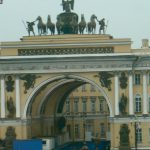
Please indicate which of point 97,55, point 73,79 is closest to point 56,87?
point 73,79

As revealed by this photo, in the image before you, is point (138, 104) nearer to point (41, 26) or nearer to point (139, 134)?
point (139, 134)

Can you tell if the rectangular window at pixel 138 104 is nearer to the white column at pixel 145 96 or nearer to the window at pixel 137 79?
the white column at pixel 145 96

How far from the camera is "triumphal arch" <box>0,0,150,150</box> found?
62.0 m

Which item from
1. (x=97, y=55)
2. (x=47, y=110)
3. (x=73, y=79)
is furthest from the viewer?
(x=47, y=110)

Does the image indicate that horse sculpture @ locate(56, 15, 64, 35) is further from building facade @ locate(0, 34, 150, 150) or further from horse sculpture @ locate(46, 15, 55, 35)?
building facade @ locate(0, 34, 150, 150)

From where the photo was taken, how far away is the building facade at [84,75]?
6200 cm

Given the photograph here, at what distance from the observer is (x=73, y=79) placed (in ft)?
216

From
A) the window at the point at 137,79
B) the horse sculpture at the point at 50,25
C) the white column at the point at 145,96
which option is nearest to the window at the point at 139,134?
the white column at the point at 145,96

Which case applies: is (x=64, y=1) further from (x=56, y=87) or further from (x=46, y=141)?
(x=46, y=141)

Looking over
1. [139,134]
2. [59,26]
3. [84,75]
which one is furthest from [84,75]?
[139,134]

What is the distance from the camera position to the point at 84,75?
62719 mm

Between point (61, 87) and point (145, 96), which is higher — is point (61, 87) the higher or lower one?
the higher one

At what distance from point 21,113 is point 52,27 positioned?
8227 millimetres

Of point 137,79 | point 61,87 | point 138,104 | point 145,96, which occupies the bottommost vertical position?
point 138,104
